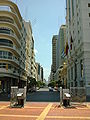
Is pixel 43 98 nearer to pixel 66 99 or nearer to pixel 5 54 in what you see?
pixel 66 99

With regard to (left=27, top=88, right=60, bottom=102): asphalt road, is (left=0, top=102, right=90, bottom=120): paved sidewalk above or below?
above

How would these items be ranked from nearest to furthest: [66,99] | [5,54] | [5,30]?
[66,99]
[5,54]
[5,30]

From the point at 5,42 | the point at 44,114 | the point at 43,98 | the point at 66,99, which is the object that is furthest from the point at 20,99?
the point at 5,42

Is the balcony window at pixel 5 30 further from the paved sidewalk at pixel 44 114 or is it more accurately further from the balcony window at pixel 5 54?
the paved sidewalk at pixel 44 114

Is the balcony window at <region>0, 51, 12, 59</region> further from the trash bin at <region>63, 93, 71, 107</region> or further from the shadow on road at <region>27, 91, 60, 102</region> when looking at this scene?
the trash bin at <region>63, 93, 71, 107</region>

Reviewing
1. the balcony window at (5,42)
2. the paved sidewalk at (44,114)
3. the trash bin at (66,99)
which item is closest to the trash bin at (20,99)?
the paved sidewalk at (44,114)

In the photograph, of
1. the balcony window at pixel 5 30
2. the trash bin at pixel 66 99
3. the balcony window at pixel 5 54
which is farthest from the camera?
the balcony window at pixel 5 30

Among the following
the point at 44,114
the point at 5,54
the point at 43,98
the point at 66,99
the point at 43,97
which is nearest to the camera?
the point at 44,114

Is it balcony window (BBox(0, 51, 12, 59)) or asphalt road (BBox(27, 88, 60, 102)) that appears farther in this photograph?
balcony window (BBox(0, 51, 12, 59))

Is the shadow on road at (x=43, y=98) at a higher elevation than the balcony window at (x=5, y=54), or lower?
lower

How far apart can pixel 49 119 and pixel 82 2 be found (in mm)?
41932

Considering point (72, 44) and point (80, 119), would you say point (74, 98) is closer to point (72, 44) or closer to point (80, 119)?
point (80, 119)

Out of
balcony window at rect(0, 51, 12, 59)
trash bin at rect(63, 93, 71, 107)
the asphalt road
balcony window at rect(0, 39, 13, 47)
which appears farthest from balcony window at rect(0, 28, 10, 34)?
trash bin at rect(63, 93, 71, 107)

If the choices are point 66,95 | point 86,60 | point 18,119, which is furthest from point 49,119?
point 86,60
